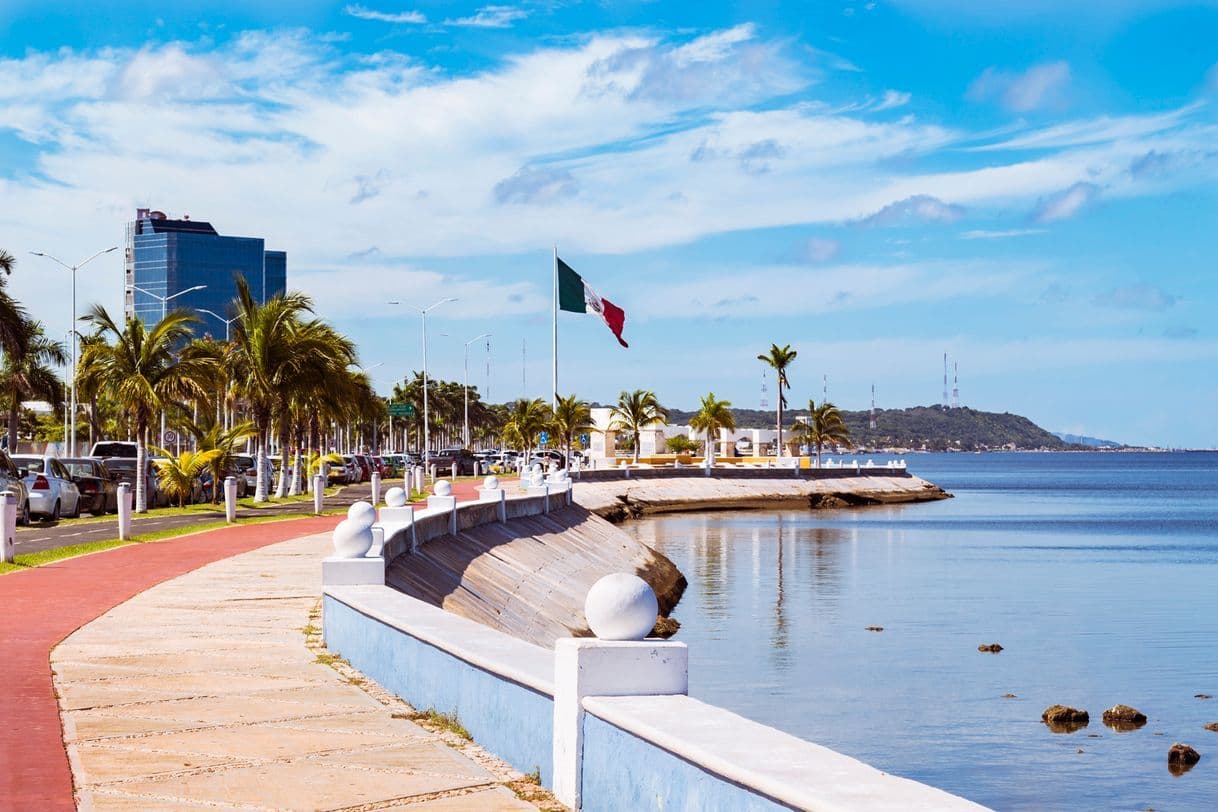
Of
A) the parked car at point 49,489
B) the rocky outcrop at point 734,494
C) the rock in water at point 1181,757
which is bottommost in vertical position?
the rock in water at point 1181,757

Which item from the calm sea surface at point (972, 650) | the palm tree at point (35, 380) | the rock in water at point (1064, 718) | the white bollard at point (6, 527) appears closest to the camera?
the calm sea surface at point (972, 650)

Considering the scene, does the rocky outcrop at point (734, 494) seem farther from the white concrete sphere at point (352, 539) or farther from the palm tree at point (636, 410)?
the white concrete sphere at point (352, 539)

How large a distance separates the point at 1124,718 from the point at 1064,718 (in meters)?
1.00

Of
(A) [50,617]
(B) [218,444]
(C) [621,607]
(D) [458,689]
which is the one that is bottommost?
(A) [50,617]

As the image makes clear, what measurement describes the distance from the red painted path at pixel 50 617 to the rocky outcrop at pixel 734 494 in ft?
161

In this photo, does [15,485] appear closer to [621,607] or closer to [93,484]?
[93,484]

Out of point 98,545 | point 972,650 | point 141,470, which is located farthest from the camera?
point 141,470

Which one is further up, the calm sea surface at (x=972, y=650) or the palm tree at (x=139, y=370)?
the palm tree at (x=139, y=370)

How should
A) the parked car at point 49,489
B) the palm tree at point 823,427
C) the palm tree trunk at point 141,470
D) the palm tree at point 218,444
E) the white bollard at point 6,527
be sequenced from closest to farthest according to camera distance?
the white bollard at point 6,527, the parked car at point 49,489, the palm tree trunk at point 141,470, the palm tree at point 218,444, the palm tree at point 823,427

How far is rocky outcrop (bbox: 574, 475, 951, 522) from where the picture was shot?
273 feet

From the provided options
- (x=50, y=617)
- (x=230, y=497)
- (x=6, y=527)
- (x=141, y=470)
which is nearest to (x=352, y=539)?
(x=50, y=617)

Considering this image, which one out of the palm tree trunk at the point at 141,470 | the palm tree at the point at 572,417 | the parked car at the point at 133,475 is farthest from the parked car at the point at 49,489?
the palm tree at the point at 572,417

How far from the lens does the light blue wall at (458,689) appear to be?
836 centimetres

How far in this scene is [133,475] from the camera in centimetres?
4731
